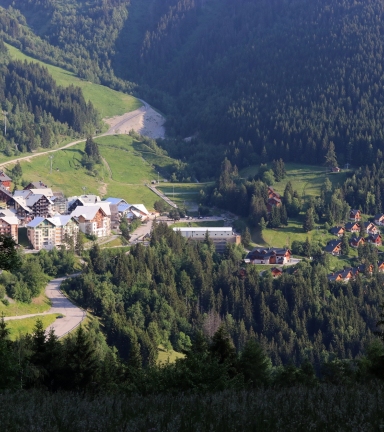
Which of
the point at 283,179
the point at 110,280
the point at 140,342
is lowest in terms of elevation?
the point at 140,342

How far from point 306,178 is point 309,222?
3790 centimetres

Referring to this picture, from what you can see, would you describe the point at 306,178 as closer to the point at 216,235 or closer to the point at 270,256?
the point at 216,235

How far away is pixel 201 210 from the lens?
533 feet

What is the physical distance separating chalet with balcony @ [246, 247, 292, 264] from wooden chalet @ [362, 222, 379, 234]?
27.1 meters

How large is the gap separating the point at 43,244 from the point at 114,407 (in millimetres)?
102119

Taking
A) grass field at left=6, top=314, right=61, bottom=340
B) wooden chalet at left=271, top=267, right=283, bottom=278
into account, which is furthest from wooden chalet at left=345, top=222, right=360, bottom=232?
grass field at left=6, top=314, right=61, bottom=340

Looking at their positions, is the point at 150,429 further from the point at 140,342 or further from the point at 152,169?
the point at 152,169

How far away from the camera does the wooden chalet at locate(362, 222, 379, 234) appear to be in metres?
144

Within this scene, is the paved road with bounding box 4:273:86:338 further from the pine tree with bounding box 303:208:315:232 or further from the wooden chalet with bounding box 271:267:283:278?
the pine tree with bounding box 303:208:315:232

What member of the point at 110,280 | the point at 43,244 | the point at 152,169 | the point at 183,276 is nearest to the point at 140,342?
the point at 110,280

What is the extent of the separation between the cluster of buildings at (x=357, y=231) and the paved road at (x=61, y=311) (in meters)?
62.8

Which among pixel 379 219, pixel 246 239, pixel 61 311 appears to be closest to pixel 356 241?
pixel 379 219

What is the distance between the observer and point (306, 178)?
17538 cm

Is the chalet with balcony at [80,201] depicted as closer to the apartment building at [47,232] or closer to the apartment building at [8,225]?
the apartment building at [47,232]
